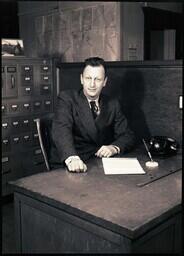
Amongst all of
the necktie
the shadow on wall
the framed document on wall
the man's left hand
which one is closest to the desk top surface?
the man's left hand

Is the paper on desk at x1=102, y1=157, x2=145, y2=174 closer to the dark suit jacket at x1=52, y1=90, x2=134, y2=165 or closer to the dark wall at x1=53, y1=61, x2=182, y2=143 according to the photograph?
the dark suit jacket at x1=52, y1=90, x2=134, y2=165

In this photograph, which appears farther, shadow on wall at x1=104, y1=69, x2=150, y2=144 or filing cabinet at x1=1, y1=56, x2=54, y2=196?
filing cabinet at x1=1, y1=56, x2=54, y2=196

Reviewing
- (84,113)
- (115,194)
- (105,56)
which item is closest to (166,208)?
(115,194)

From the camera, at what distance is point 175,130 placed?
244 cm

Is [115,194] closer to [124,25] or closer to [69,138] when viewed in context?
[69,138]

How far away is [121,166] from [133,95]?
3.18ft

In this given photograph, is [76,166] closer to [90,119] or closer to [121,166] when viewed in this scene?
[121,166]

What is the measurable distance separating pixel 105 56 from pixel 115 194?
222cm

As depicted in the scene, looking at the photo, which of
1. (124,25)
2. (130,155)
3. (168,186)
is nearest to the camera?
(168,186)

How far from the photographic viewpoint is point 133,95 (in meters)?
2.64

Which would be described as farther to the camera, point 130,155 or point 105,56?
point 105,56

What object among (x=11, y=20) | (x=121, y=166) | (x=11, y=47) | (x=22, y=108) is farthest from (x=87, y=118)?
(x=11, y=20)

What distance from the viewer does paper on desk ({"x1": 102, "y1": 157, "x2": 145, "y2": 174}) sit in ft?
5.65

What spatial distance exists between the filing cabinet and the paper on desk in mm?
1527
